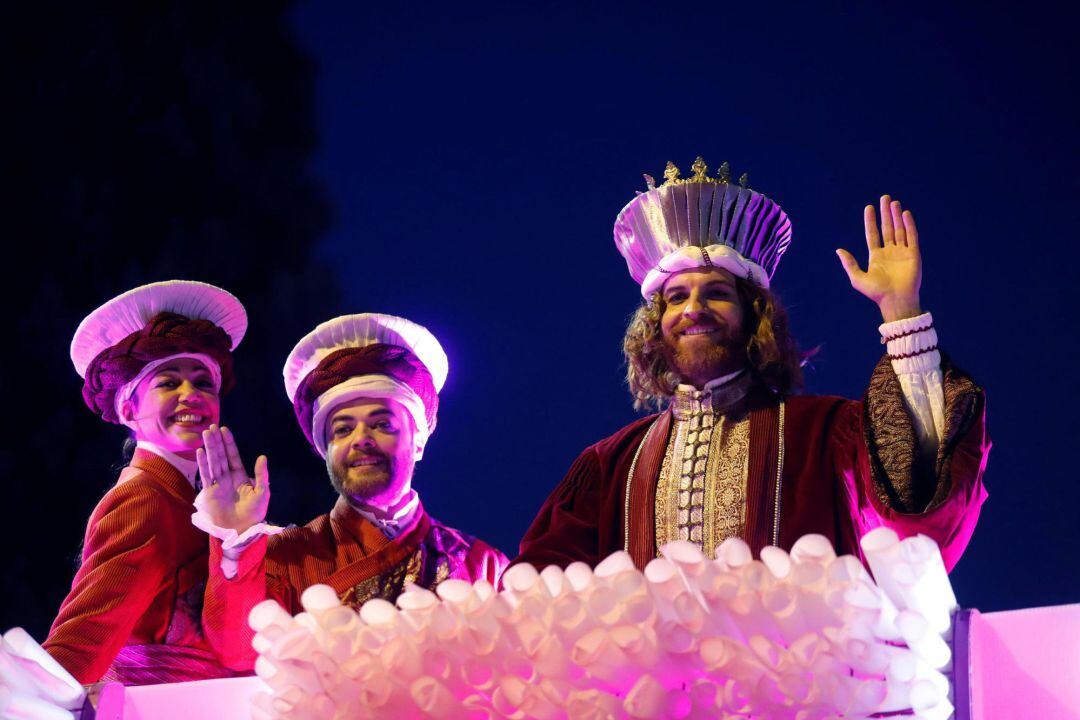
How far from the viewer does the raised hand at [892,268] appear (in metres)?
2.49

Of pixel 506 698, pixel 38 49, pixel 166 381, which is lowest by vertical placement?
pixel 506 698

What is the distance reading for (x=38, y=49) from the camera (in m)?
5.57

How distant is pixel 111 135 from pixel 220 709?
12.3 feet

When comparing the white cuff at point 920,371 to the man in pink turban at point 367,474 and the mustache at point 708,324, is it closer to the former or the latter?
the mustache at point 708,324

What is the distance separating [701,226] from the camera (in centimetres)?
290

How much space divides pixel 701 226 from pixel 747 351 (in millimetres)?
265

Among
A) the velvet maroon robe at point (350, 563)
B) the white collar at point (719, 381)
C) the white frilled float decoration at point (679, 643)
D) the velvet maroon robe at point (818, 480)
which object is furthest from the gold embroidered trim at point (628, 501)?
the white frilled float decoration at point (679, 643)

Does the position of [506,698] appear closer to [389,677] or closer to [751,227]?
[389,677]

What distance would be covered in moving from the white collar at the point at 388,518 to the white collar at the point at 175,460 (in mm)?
353

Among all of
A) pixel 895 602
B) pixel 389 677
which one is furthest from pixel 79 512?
pixel 895 602

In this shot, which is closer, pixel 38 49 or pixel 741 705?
pixel 741 705

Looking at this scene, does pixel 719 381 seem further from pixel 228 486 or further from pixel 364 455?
pixel 228 486

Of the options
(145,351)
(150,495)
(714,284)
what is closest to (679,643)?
(714,284)

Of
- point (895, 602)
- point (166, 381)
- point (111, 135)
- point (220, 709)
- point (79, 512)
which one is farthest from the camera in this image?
point (111, 135)
